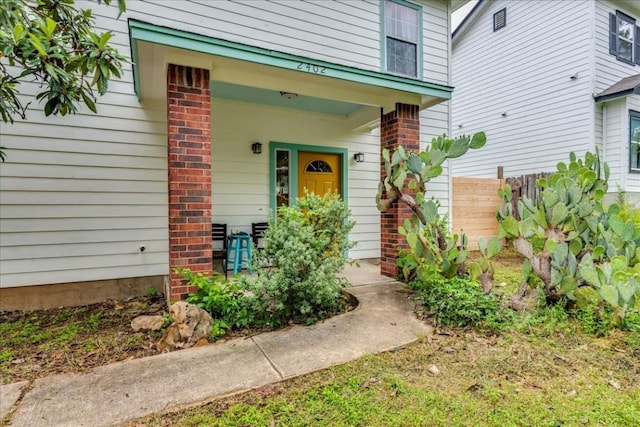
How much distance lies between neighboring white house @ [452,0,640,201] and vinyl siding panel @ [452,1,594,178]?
0.03m

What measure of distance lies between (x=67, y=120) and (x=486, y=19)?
39.1ft

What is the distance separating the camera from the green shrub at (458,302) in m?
3.38

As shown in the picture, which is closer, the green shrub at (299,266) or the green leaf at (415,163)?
the green shrub at (299,266)

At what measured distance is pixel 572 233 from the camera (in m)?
3.49

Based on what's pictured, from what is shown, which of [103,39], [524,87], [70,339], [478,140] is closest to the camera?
[103,39]

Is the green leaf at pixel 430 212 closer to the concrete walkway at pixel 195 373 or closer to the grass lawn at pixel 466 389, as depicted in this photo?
the concrete walkway at pixel 195 373

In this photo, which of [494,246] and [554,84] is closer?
[494,246]

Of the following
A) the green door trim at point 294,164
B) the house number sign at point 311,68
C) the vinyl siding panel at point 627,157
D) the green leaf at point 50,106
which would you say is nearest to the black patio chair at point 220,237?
the green door trim at point 294,164

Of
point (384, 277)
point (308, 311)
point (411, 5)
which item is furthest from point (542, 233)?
point (411, 5)

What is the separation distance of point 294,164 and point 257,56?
259cm

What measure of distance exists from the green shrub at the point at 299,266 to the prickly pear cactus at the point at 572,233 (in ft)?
6.41

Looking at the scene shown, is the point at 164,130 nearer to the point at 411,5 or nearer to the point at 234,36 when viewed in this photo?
the point at 234,36

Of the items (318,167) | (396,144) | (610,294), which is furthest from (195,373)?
(318,167)

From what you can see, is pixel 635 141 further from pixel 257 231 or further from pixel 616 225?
pixel 257 231
